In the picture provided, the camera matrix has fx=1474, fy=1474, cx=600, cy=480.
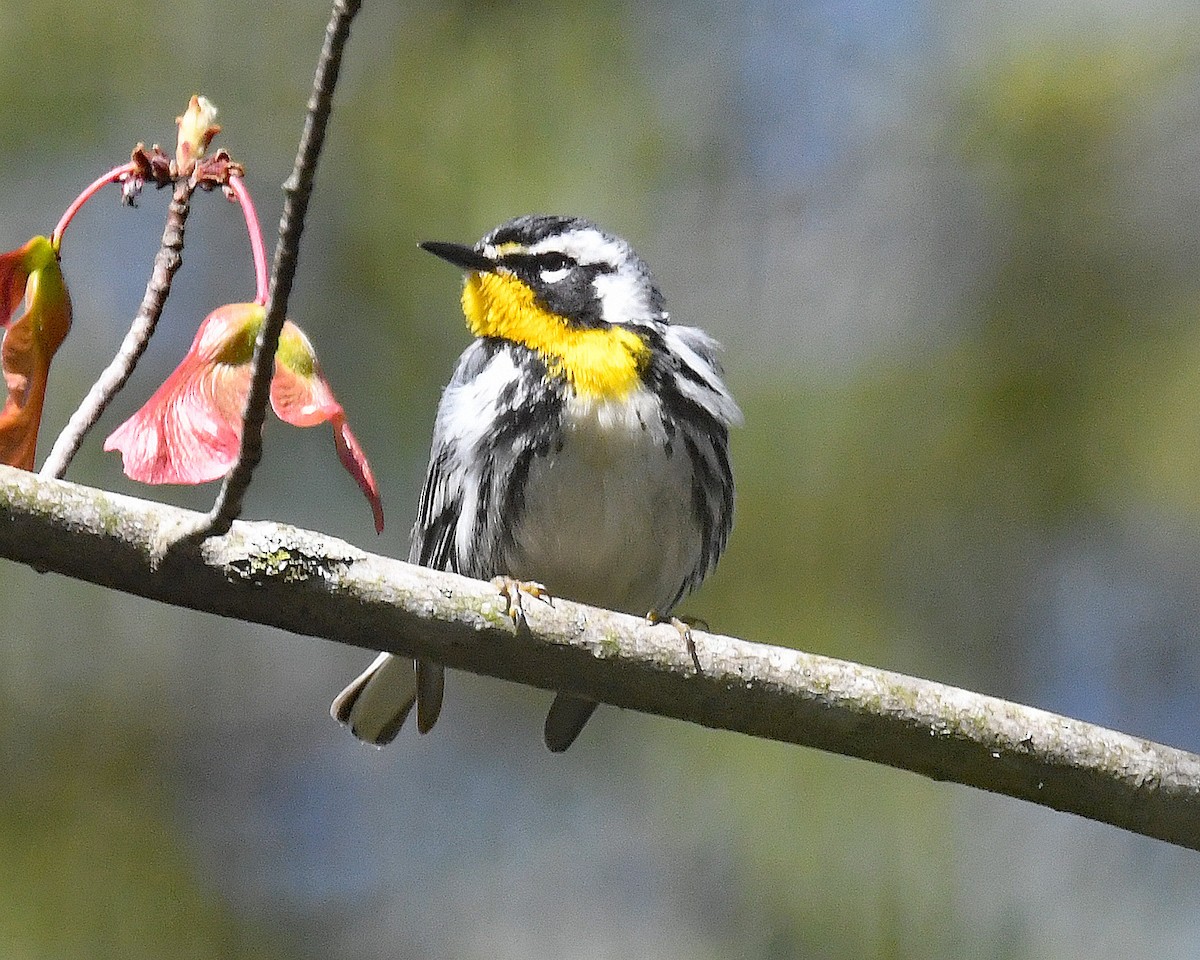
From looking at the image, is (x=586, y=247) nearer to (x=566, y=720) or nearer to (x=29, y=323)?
(x=566, y=720)

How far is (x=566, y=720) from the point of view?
3.10 m

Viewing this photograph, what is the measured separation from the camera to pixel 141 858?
3.79m

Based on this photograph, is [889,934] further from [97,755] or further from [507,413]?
[97,755]

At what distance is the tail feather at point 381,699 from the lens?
118 inches

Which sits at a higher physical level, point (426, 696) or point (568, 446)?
point (568, 446)

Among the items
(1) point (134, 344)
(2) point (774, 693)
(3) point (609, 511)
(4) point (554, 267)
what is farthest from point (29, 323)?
(4) point (554, 267)

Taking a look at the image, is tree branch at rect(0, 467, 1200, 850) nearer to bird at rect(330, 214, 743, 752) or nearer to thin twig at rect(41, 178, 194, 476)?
thin twig at rect(41, 178, 194, 476)

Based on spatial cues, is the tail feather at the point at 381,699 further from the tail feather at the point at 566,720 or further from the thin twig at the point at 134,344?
the thin twig at the point at 134,344

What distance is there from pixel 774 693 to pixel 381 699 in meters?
1.24

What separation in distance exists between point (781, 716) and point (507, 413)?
97 centimetres

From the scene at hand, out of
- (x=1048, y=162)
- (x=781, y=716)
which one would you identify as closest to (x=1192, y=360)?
(x=1048, y=162)

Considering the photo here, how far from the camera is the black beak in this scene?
2.79 metres

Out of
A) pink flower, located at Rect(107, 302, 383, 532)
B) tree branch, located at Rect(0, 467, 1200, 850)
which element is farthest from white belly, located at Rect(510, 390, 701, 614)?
pink flower, located at Rect(107, 302, 383, 532)

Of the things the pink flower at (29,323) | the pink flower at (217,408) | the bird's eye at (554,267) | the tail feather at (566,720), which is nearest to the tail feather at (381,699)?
the tail feather at (566,720)
